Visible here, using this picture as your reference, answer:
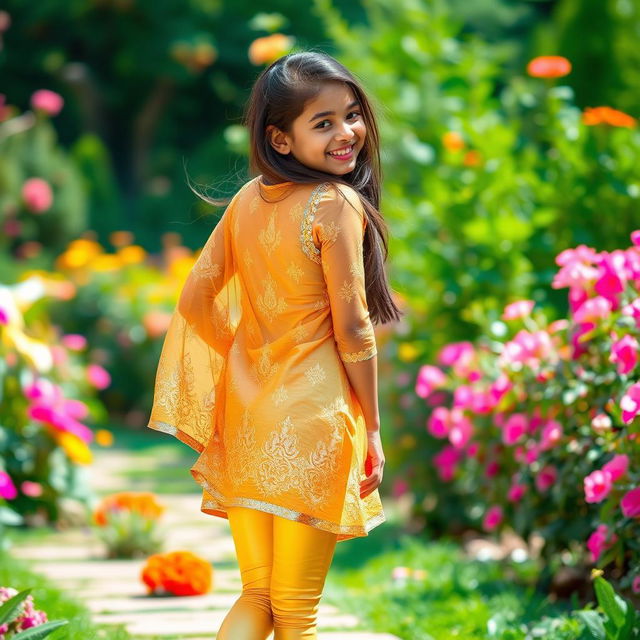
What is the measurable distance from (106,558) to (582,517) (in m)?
1.92

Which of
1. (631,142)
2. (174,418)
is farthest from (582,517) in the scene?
(631,142)

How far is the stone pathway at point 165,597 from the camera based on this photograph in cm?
337

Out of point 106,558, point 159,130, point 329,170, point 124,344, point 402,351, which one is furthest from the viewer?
point 159,130

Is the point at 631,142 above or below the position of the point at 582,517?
above

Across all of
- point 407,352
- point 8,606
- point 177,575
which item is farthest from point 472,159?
point 8,606

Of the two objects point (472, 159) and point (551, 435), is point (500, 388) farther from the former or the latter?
point (472, 159)

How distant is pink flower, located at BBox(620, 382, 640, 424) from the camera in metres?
2.77

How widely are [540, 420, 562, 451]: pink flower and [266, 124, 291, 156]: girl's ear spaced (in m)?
1.49

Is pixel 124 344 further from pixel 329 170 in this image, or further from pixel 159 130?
pixel 159 130

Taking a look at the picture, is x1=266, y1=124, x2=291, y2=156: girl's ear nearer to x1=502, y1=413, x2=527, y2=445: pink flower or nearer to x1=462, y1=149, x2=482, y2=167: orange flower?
x1=502, y1=413, x2=527, y2=445: pink flower

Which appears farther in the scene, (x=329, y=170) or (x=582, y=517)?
(x=582, y=517)

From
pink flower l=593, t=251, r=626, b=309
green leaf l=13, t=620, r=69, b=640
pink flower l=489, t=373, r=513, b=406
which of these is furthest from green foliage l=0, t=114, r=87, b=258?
green leaf l=13, t=620, r=69, b=640

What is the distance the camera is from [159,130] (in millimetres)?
21844

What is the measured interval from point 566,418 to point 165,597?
1432 millimetres
